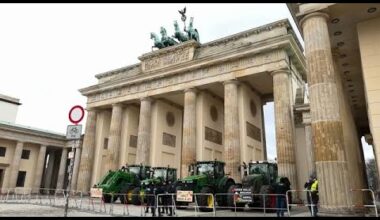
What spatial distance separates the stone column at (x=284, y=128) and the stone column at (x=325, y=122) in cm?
931

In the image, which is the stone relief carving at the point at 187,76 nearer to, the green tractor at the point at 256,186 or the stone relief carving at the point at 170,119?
the stone relief carving at the point at 170,119

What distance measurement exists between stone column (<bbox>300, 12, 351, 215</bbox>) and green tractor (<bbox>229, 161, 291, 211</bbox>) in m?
3.04

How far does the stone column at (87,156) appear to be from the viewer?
3155cm

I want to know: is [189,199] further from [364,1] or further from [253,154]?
[253,154]

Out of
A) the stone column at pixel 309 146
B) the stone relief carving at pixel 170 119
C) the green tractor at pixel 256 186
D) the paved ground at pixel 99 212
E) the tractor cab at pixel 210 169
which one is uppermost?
the stone relief carving at pixel 170 119

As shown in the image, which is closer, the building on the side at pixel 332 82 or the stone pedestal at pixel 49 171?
the building on the side at pixel 332 82

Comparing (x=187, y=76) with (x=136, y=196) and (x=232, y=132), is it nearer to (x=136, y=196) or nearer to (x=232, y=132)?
(x=232, y=132)

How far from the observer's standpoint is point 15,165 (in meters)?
36.5

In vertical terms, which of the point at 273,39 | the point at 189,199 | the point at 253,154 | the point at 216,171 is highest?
the point at 273,39

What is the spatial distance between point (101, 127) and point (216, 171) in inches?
857

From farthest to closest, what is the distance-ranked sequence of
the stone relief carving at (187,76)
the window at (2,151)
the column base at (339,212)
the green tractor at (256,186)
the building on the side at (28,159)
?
1. the window at (2,151)
2. the building on the side at (28,159)
3. the stone relief carving at (187,76)
4. the green tractor at (256,186)
5. the column base at (339,212)

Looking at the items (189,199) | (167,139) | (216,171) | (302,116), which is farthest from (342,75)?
(167,139)

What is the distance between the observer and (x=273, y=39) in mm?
22891

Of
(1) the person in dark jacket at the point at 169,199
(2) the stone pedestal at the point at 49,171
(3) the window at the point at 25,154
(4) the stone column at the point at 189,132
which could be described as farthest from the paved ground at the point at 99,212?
(2) the stone pedestal at the point at 49,171
